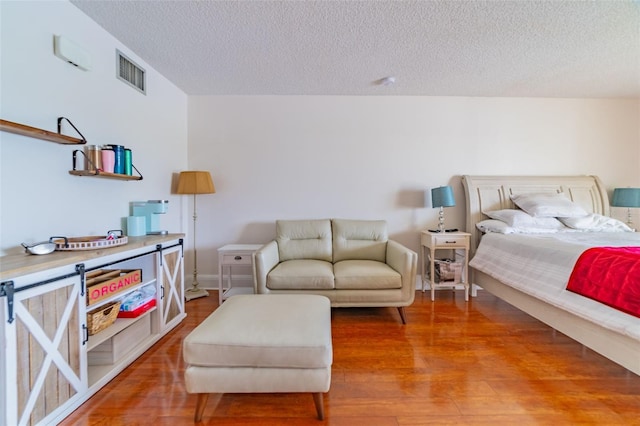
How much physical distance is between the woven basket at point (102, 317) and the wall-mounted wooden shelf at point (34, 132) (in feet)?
3.43

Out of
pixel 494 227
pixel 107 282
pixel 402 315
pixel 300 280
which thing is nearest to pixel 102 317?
pixel 107 282

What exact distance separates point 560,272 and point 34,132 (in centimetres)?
337

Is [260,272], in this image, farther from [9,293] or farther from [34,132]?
[34,132]

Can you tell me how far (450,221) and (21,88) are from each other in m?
3.91

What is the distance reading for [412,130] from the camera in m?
3.32

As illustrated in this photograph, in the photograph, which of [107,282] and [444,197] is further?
[444,197]

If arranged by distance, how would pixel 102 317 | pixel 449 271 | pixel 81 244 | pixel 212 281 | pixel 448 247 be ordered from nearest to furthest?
pixel 81 244, pixel 102 317, pixel 448 247, pixel 449 271, pixel 212 281

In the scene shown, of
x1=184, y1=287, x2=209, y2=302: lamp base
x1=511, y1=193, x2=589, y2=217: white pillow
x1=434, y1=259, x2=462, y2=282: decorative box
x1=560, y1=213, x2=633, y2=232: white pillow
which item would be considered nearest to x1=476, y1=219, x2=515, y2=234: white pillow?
x1=511, y1=193, x2=589, y2=217: white pillow

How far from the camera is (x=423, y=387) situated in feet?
5.14

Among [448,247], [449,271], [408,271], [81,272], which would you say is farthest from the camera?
[449,271]

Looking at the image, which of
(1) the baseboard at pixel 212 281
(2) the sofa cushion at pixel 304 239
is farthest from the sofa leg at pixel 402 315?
(1) the baseboard at pixel 212 281

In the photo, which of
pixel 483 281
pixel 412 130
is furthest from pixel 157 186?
pixel 483 281

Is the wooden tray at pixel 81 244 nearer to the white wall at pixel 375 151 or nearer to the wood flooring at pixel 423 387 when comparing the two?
the wood flooring at pixel 423 387

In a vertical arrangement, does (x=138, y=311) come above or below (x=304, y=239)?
below
